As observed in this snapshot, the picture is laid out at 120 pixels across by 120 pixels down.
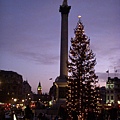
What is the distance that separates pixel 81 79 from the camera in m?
33.0

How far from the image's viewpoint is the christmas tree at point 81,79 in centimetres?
3244

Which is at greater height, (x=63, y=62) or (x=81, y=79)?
(x=63, y=62)

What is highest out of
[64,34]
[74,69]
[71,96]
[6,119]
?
[64,34]

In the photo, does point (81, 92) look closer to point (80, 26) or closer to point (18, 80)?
point (80, 26)

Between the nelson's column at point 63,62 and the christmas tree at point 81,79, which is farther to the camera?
the nelson's column at point 63,62

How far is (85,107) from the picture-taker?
106 ft

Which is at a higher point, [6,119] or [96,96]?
[96,96]

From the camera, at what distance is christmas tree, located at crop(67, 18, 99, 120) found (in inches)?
1277

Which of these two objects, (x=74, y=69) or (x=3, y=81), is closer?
(x=74, y=69)

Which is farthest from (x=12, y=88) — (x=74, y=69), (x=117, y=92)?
(x=74, y=69)

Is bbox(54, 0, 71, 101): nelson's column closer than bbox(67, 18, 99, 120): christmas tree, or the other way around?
bbox(67, 18, 99, 120): christmas tree

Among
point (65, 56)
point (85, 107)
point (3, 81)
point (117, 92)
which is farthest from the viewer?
point (3, 81)

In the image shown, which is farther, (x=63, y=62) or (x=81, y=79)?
(x=63, y=62)

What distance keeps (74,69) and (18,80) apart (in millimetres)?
102727
